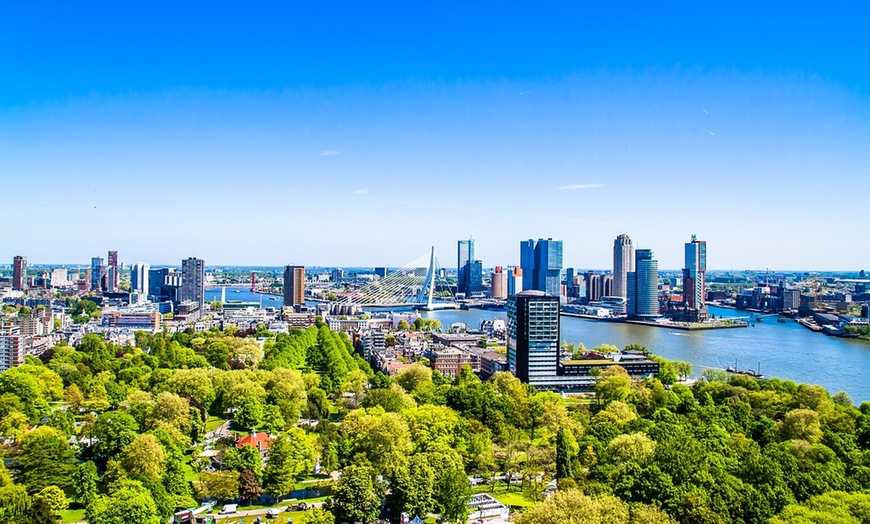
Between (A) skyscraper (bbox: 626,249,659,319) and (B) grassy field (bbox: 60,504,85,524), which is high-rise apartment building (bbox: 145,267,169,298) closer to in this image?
(A) skyscraper (bbox: 626,249,659,319)

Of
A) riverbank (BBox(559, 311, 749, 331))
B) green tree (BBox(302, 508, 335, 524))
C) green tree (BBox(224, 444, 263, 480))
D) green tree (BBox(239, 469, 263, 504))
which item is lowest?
green tree (BBox(239, 469, 263, 504))

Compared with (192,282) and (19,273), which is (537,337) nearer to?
(192,282)

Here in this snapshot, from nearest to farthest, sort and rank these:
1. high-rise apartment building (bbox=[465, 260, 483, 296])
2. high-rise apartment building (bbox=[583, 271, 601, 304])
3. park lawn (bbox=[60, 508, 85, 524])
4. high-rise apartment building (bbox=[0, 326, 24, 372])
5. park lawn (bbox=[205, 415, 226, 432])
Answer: park lawn (bbox=[60, 508, 85, 524]), park lawn (bbox=[205, 415, 226, 432]), high-rise apartment building (bbox=[0, 326, 24, 372]), high-rise apartment building (bbox=[583, 271, 601, 304]), high-rise apartment building (bbox=[465, 260, 483, 296])

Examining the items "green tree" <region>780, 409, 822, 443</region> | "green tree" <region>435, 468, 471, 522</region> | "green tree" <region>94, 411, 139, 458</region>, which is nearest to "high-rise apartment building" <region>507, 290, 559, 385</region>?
"green tree" <region>780, 409, 822, 443</region>

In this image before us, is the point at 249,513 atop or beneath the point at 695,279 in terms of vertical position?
beneath

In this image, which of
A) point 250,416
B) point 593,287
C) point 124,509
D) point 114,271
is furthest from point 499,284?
point 124,509
